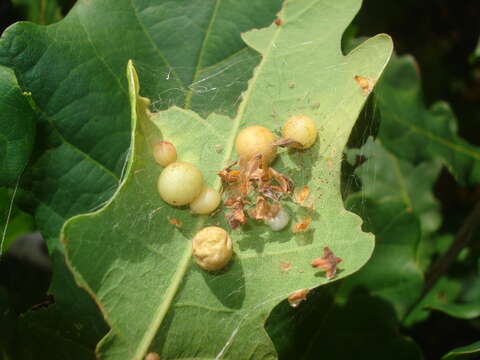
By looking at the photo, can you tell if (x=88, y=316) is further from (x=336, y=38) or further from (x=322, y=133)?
(x=336, y=38)

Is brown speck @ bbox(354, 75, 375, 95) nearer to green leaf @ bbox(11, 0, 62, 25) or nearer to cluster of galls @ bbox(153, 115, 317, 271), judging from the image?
cluster of galls @ bbox(153, 115, 317, 271)

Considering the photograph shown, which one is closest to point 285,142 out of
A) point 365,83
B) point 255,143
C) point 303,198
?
point 255,143

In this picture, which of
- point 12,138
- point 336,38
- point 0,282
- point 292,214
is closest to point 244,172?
point 292,214

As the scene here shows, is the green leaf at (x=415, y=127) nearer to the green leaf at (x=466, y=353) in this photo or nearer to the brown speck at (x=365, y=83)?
the brown speck at (x=365, y=83)

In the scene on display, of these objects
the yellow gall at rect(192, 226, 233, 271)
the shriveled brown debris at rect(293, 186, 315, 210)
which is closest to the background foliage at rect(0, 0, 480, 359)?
the shriveled brown debris at rect(293, 186, 315, 210)

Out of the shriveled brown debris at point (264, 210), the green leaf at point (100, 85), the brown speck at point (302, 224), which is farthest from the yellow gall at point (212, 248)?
the green leaf at point (100, 85)

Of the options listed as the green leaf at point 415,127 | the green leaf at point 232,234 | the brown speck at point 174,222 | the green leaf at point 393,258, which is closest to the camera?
the green leaf at point 232,234

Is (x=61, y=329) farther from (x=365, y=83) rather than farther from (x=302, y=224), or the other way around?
(x=365, y=83)
